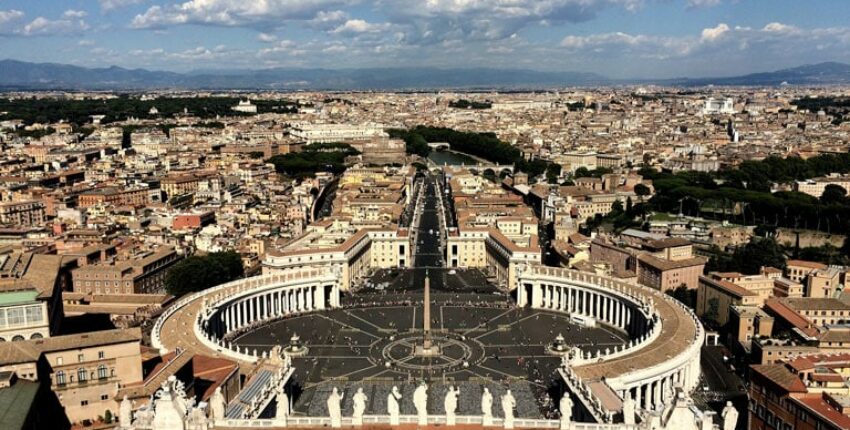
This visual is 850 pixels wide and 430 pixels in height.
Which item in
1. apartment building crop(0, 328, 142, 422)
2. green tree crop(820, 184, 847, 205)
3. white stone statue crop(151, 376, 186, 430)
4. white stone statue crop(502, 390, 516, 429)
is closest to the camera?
white stone statue crop(151, 376, 186, 430)

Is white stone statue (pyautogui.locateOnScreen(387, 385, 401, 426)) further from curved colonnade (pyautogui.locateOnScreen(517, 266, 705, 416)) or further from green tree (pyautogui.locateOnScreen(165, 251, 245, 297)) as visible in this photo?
green tree (pyautogui.locateOnScreen(165, 251, 245, 297))

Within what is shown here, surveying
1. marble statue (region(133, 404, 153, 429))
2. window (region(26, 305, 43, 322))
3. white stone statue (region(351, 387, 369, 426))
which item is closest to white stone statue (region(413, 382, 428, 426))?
white stone statue (region(351, 387, 369, 426))

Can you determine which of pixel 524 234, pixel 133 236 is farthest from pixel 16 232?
pixel 524 234

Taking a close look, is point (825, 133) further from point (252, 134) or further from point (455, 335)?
point (455, 335)

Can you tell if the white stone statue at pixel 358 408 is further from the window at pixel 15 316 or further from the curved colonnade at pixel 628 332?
the window at pixel 15 316

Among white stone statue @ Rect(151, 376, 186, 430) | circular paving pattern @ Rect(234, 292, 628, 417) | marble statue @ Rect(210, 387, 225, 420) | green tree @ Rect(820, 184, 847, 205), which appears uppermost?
white stone statue @ Rect(151, 376, 186, 430)
